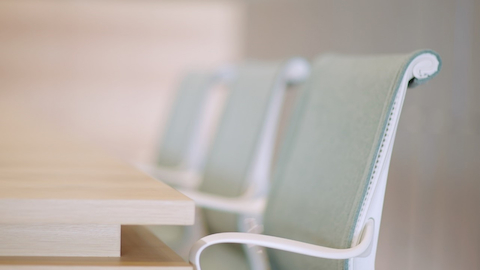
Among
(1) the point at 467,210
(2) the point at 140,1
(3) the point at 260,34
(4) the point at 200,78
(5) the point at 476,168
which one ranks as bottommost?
(1) the point at 467,210

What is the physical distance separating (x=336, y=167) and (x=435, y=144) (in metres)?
1.33

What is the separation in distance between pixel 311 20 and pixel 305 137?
9.18 feet

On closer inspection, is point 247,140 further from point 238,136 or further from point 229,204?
point 229,204

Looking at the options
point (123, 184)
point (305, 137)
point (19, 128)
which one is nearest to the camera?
point (123, 184)

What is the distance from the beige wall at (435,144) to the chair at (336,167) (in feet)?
3.04

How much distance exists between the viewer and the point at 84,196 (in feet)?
3.27

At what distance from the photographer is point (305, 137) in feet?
5.01

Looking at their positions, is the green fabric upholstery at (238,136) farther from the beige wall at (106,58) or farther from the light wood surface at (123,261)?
the beige wall at (106,58)

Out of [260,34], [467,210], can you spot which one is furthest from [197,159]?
[260,34]

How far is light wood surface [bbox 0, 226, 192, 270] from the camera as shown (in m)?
0.97

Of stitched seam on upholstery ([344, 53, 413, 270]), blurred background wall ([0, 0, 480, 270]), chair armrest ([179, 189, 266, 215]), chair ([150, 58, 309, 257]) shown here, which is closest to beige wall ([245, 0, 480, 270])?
blurred background wall ([0, 0, 480, 270])

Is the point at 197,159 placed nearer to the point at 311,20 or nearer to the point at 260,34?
the point at 311,20

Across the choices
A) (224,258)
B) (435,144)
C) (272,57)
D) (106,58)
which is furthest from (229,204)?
(106,58)

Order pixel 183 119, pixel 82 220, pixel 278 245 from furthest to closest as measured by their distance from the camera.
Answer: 1. pixel 183 119
2. pixel 278 245
3. pixel 82 220
